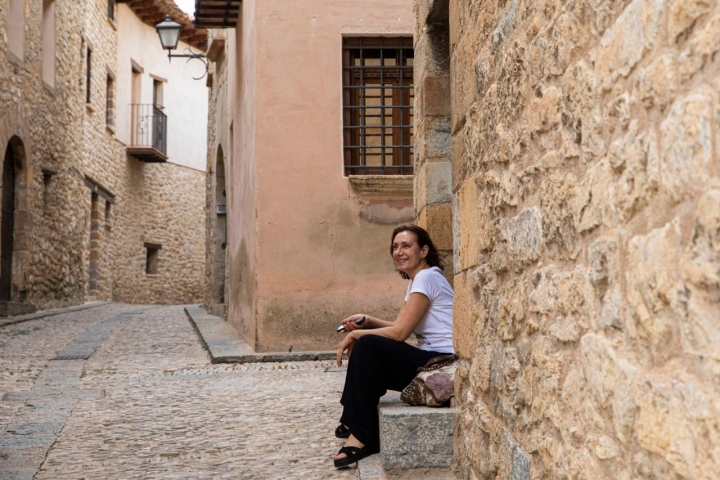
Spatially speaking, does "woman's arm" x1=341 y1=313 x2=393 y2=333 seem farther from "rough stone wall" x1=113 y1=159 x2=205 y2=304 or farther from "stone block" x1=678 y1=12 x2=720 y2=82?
"rough stone wall" x1=113 y1=159 x2=205 y2=304

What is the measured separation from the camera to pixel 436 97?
4898 millimetres

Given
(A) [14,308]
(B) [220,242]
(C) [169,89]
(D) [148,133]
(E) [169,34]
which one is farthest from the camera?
(C) [169,89]

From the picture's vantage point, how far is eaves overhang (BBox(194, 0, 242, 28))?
34.2 ft

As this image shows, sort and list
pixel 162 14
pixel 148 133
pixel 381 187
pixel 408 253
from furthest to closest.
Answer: pixel 162 14 → pixel 148 133 → pixel 381 187 → pixel 408 253

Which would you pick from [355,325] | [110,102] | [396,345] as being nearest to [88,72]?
[110,102]

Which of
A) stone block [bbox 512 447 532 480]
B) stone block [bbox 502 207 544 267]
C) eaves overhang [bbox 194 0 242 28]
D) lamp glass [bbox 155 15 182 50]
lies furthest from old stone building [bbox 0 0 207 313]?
stone block [bbox 512 447 532 480]

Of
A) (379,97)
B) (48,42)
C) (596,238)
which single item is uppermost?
(48,42)

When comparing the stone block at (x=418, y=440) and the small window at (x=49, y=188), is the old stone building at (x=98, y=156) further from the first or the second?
the stone block at (x=418, y=440)

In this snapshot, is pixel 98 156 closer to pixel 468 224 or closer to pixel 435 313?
pixel 435 313

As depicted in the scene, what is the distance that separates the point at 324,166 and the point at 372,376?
192 inches

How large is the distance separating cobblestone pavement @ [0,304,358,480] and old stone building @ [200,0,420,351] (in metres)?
0.84

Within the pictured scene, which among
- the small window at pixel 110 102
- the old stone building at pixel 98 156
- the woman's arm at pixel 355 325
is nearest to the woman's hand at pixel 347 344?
the woman's arm at pixel 355 325

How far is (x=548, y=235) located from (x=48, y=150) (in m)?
16.0

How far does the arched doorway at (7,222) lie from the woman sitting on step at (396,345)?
39.2 ft
